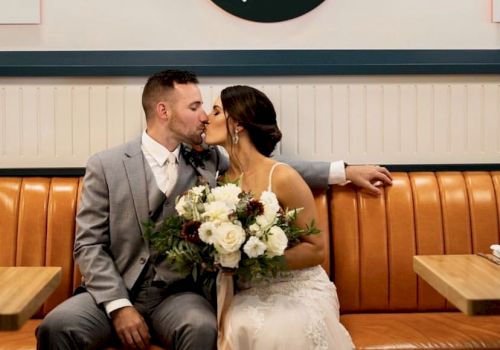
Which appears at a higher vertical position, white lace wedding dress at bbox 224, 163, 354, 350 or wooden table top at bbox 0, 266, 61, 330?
wooden table top at bbox 0, 266, 61, 330

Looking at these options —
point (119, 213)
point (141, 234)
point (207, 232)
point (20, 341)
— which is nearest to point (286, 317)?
point (207, 232)

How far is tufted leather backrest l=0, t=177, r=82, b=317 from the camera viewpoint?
2592 millimetres

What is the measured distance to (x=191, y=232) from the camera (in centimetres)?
194

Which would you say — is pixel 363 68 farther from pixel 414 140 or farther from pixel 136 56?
pixel 136 56

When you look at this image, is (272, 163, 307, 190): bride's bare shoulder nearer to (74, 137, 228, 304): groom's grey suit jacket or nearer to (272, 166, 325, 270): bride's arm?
(272, 166, 325, 270): bride's arm

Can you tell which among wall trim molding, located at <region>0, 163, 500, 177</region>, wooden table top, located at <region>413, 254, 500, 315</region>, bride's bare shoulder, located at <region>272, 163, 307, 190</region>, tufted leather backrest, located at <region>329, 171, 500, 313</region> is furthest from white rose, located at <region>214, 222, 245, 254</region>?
wall trim molding, located at <region>0, 163, 500, 177</region>

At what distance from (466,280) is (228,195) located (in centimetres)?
81

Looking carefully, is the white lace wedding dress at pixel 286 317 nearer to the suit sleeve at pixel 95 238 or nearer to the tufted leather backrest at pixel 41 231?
the suit sleeve at pixel 95 238

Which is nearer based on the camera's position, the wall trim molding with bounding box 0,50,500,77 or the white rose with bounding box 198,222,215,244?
the white rose with bounding box 198,222,215,244

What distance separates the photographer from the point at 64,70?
2.89m

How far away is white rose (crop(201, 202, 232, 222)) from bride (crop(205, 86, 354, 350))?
38 cm

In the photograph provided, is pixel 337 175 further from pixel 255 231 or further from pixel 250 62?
pixel 255 231

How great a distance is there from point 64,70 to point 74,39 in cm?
20

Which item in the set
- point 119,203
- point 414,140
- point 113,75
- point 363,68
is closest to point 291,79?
point 363,68
